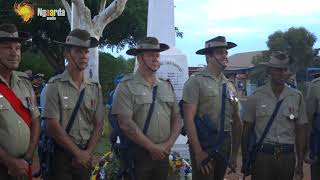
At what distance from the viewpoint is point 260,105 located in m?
5.57

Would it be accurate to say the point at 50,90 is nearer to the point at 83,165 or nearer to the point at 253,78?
the point at 83,165

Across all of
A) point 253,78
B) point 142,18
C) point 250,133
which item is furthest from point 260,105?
point 253,78

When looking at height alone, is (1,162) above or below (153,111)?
below

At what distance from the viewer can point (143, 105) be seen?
202 inches

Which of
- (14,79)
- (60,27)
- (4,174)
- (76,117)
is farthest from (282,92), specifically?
(60,27)

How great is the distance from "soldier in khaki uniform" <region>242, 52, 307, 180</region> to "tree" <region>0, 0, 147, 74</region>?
18.2 meters

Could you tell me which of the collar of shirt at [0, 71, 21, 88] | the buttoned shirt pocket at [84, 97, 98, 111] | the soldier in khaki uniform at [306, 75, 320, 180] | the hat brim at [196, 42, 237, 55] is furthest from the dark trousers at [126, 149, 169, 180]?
the soldier in khaki uniform at [306, 75, 320, 180]

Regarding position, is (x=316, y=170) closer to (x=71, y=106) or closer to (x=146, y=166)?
(x=146, y=166)

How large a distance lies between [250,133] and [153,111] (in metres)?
1.18

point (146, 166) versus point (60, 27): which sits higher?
point (60, 27)

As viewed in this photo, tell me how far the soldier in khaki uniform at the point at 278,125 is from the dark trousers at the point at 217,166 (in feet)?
1.12

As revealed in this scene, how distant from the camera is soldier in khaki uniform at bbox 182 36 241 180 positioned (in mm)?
→ 5230

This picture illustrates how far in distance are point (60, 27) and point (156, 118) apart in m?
21.4

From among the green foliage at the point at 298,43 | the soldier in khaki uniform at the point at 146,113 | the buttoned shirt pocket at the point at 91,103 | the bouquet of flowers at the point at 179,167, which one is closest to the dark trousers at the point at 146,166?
the soldier in khaki uniform at the point at 146,113
